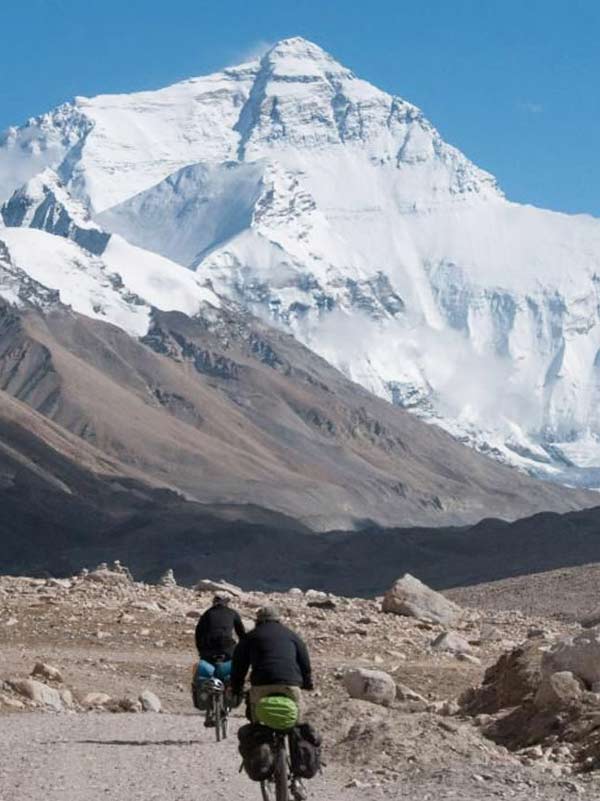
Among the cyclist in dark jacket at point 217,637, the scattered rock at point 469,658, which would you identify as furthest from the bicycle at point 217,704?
the scattered rock at point 469,658

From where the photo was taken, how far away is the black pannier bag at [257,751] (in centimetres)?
1689

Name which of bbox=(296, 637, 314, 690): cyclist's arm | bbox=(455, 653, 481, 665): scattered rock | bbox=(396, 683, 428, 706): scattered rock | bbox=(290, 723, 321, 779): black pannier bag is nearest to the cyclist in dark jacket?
bbox=(396, 683, 428, 706): scattered rock

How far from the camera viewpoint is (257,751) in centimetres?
1702

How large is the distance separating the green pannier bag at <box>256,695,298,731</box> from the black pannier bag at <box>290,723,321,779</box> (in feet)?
0.31

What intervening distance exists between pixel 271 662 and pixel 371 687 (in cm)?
842

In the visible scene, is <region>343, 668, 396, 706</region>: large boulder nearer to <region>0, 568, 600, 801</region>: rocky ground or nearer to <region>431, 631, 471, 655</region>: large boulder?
<region>0, 568, 600, 801</region>: rocky ground

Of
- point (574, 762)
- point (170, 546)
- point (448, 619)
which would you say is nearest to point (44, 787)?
point (574, 762)

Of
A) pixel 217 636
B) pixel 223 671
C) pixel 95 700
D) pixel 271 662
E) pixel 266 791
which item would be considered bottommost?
pixel 95 700

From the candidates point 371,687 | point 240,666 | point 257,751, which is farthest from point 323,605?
point 257,751

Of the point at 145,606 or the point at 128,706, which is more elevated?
the point at 145,606

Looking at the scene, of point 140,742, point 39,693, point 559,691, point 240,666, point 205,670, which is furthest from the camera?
point 39,693

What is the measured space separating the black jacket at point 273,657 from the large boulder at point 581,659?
21.0ft

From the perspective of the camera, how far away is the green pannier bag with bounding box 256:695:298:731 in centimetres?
1711

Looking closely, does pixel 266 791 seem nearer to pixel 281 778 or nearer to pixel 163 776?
pixel 281 778
